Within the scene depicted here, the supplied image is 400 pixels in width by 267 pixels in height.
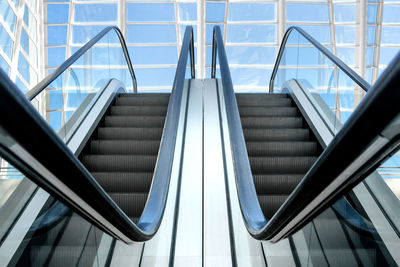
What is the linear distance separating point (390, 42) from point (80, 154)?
17410 millimetres

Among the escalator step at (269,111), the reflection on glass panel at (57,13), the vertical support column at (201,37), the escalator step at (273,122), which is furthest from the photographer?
the reflection on glass panel at (57,13)

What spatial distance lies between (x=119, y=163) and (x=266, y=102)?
2.81 m

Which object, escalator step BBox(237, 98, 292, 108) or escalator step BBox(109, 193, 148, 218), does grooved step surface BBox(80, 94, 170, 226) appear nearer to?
escalator step BBox(109, 193, 148, 218)

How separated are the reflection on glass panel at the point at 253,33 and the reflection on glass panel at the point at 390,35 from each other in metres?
4.50

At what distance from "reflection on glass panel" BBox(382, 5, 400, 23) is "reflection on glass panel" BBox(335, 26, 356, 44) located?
53.0 inches

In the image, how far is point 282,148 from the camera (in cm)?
511

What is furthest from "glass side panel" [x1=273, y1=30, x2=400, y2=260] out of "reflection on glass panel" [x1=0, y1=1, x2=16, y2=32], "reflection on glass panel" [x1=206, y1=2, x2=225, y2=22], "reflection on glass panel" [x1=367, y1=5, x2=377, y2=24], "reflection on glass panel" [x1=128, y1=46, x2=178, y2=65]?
"reflection on glass panel" [x1=367, y1=5, x2=377, y2=24]

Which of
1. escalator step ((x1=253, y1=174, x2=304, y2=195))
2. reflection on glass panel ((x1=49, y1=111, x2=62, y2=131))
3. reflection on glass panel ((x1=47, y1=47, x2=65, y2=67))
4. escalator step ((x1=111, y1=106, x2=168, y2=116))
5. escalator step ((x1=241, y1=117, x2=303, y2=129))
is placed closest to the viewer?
reflection on glass panel ((x1=49, y1=111, x2=62, y2=131))

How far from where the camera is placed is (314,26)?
63.2 feet

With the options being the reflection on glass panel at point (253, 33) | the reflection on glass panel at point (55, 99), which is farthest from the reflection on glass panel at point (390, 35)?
the reflection on glass panel at point (55, 99)

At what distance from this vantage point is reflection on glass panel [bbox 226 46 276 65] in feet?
62.7

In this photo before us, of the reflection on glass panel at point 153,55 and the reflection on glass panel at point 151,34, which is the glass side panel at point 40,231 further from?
the reflection on glass panel at point 151,34

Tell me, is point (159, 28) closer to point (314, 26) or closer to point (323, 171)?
point (314, 26)

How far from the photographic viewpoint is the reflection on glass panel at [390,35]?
60.7ft
